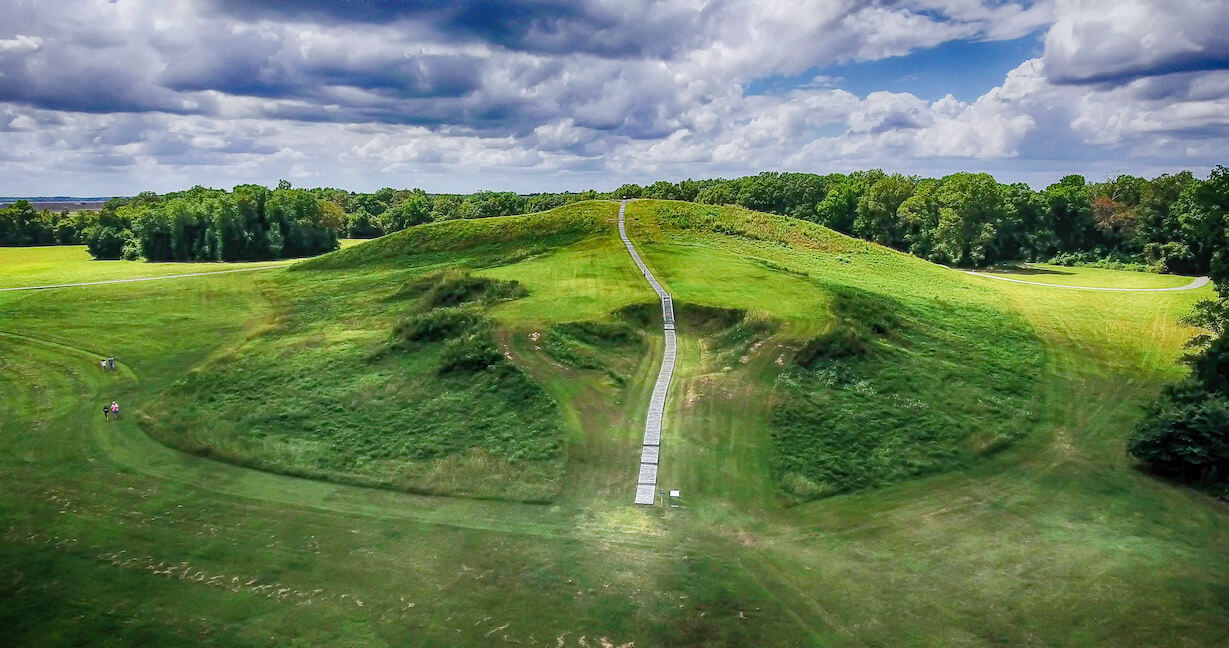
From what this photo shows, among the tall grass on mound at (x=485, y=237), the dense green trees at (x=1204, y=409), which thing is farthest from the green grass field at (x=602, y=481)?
the tall grass on mound at (x=485, y=237)

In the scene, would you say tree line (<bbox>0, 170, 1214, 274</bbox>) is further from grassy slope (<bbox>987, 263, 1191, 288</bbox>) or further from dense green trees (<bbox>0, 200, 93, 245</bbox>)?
grassy slope (<bbox>987, 263, 1191, 288</bbox>)

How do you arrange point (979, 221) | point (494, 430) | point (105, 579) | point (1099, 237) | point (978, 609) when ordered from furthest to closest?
point (1099, 237) → point (979, 221) → point (494, 430) → point (105, 579) → point (978, 609)

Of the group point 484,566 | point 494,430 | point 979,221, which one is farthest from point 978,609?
point 979,221

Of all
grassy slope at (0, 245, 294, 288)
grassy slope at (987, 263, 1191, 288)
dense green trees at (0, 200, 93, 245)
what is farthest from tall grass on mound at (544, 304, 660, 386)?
dense green trees at (0, 200, 93, 245)

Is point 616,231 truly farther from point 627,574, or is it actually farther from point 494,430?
point 627,574

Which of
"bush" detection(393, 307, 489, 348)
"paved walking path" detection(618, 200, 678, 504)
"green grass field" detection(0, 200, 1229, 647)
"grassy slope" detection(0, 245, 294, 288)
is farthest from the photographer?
"grassy slope" detection(0, 245, 294, 288)

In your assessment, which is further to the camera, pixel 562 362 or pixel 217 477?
pixel 562 362

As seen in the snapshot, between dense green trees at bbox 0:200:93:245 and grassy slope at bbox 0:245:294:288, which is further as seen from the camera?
dense green trees at bbox 0:200:93:245
